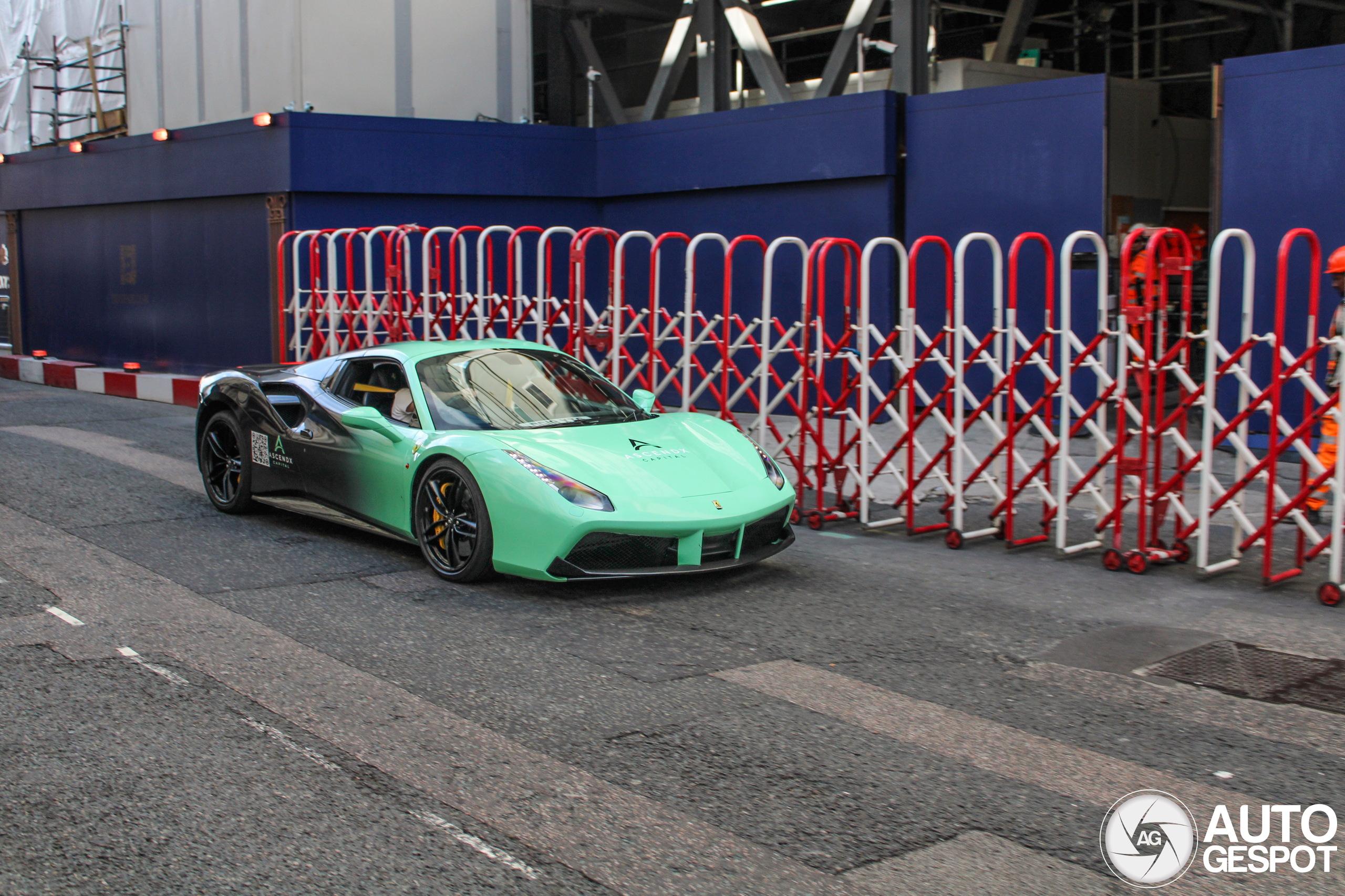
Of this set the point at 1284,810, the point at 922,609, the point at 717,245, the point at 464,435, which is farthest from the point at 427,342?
the point at 717,245

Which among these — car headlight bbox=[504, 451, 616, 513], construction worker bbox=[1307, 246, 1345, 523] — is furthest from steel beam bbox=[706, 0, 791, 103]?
car headlight bbox=[504, 451, 616, 513]

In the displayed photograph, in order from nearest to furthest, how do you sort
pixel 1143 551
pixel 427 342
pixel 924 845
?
pixel 924 845 → pixel 1143 551 → pixel 427 342

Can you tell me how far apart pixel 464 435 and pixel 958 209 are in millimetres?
8878

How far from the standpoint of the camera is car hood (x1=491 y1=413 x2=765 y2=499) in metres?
6.38

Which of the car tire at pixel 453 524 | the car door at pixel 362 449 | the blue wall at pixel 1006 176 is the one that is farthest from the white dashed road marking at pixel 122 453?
the blue wall at pixel 1006 176

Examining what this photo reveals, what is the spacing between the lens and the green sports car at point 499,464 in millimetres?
6242

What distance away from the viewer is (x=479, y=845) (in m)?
3.51

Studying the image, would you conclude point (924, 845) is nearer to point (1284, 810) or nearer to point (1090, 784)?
point (1090, 784)

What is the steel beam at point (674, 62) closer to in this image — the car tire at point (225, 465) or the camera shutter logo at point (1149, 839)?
the car tire at point (225, 465)

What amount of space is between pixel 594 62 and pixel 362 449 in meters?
13.0

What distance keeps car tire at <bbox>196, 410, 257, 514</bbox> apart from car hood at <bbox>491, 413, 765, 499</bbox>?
2.53 metres

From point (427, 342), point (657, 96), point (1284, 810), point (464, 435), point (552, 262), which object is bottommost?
point (1284, 810)

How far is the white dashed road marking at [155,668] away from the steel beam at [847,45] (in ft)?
39.1

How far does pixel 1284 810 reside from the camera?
150 inches
